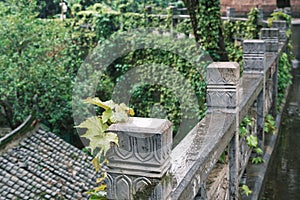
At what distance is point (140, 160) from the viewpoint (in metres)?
1.76

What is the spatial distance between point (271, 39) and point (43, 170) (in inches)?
246

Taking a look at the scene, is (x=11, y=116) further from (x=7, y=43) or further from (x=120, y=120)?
(x=120, y=120)

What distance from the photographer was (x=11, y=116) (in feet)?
46.9

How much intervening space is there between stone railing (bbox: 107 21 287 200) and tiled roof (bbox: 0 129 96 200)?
5.28 meters

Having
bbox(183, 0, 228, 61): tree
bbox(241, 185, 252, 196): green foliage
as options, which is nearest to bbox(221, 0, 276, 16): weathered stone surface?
bbox(183, 0, 228, 61): tree

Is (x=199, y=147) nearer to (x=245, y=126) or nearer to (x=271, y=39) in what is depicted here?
(x=245, y=126)

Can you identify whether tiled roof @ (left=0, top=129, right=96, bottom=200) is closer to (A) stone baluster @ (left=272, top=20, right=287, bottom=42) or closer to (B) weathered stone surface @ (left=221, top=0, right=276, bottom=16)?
(A) stone baluster @ (left=272, top=20, right=287, bottom=42)

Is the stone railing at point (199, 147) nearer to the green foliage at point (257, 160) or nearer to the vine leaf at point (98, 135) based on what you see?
the vine leaf at point (98, 135)

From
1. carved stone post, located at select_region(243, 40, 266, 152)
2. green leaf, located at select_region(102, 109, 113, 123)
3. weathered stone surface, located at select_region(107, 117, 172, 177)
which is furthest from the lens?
carved stone post, located at select_region(243, 40, 266, 152)

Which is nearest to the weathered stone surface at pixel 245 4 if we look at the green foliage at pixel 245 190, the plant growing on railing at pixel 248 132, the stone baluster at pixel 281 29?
the stone baluster at pixel 281 29

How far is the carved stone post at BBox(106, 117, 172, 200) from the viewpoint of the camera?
173cm

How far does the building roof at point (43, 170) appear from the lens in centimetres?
1013

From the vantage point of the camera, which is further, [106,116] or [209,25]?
[209,25]

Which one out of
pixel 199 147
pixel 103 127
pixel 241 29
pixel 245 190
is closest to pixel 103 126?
pixel 103 127
